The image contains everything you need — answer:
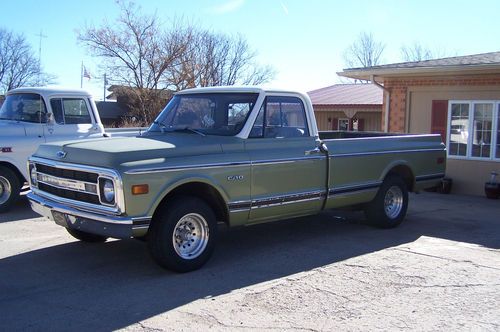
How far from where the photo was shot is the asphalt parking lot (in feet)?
15.1

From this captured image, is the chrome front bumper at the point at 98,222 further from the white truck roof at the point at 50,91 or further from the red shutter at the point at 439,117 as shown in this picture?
the red shutter at the point at 439,117

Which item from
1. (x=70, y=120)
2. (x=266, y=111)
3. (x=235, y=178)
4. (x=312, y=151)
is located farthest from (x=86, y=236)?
(x=70, y=120)

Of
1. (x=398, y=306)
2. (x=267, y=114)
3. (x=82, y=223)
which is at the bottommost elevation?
(x=398, y=306)

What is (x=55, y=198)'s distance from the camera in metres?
5.98

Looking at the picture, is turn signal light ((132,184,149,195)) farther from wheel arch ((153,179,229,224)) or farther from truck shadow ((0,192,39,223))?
truck shadow ((0,192,39,223))

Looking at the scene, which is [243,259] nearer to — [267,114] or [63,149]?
[267,114]

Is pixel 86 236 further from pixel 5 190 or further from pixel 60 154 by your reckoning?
pixel 5 190

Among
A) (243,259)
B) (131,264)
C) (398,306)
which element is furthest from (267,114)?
(398,306)

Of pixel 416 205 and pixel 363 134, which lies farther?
pixel 416 205

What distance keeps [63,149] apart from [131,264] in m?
1.48

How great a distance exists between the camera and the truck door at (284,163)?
6426mm

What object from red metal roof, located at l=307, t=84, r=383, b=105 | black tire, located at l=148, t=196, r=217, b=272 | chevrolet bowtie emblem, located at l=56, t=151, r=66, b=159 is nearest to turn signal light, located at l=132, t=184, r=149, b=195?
black tire, located at l=148, t=196, r=217, b=272

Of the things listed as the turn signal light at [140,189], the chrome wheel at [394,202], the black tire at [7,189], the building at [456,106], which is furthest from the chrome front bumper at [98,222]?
the building at [456,106]

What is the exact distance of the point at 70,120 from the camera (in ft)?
33.3
